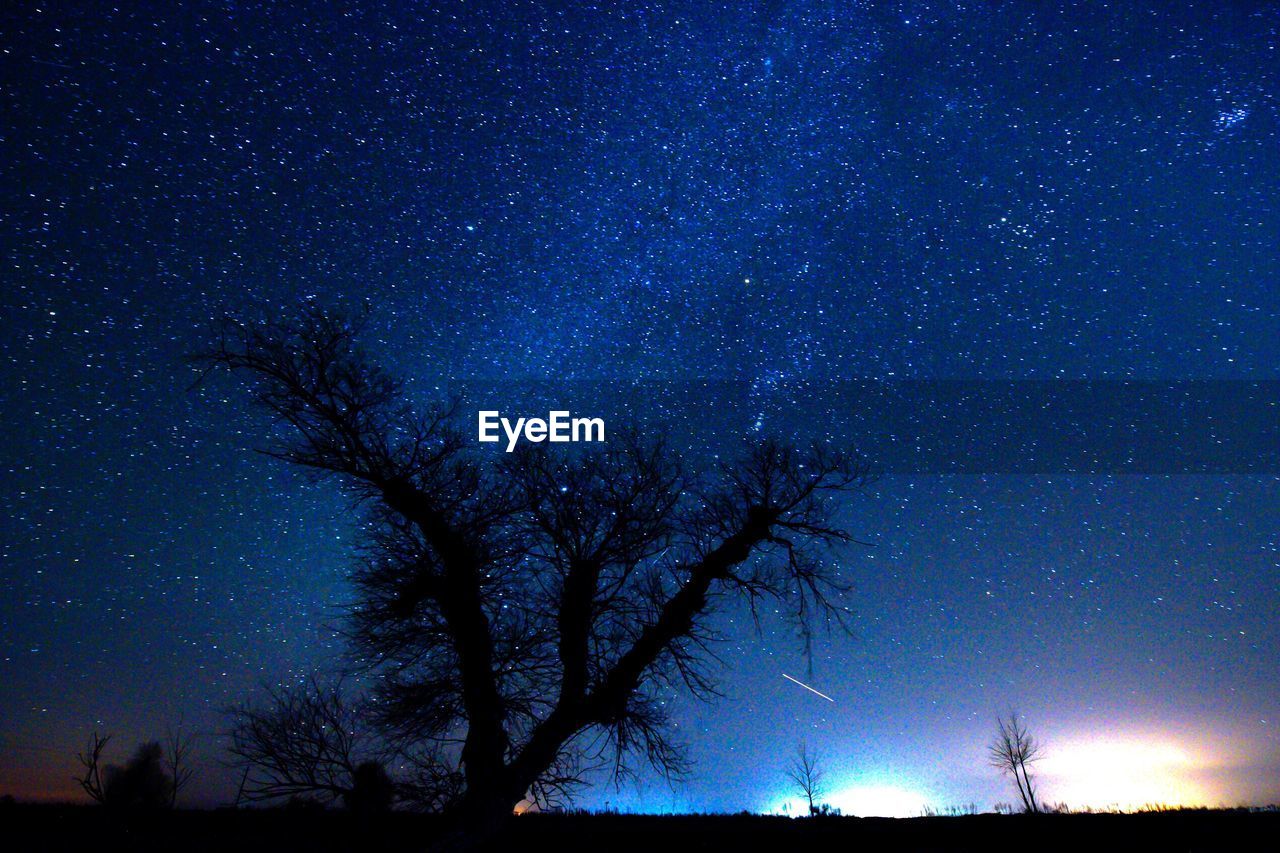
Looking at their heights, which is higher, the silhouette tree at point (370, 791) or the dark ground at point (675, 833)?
the silhouette tree at point (370, 791)

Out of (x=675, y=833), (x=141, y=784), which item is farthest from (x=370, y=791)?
(x=141, y=784)

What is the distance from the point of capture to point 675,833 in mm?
12539

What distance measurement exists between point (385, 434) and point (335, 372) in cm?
125

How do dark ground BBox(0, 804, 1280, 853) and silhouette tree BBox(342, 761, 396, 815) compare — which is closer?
silhouette tree BBox(342, 761, 396, 815)

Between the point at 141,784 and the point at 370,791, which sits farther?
the point at 141,784

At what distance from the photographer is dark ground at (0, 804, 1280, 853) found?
995 centimetres

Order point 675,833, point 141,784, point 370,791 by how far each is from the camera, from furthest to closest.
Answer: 1. point 141,784
2. point 675,833
3. point 370,791

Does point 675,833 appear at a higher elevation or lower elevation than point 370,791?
lower

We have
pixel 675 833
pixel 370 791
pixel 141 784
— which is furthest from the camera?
pixel 141 784

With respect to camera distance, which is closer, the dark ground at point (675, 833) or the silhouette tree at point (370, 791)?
the silhouette tree at point (370, 791)

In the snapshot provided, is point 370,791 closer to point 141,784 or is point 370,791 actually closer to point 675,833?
point 675,833

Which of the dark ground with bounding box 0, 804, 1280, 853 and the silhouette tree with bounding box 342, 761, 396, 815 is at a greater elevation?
the silhouette tree with bounding box 342, 761, 396, 815

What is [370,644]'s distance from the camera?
10.5m

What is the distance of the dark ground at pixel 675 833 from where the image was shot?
392 inches
